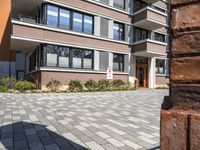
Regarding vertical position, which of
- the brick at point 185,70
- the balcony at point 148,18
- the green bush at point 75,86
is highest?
the balcony at point 148,18

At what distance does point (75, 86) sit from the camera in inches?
657

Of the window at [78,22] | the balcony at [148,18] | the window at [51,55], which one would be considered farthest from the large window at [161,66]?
the window at [51,55]

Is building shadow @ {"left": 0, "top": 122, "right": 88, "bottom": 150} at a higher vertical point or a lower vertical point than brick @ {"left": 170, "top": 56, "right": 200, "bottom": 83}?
lower

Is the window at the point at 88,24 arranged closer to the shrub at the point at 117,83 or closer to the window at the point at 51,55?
the window at the point at 51,55

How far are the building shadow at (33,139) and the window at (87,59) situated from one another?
13420mm

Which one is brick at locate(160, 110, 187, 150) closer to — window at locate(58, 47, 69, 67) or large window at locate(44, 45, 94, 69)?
large window at locate(44, 45, 94, 69)

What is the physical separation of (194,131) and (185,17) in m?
0.66

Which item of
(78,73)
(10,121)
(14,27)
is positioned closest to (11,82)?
(14,27)

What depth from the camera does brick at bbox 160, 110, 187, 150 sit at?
117 centimetres

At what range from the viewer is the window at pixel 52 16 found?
16.7m

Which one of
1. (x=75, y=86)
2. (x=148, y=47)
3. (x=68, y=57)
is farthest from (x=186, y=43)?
(x=148, y=47)

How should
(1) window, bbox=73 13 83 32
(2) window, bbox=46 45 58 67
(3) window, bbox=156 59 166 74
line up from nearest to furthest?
1. (2) window, bbox=46 45 58 67
2. (1) window, bbox=73 13 83 32
3. (3) window, bbox=156 59 166 74

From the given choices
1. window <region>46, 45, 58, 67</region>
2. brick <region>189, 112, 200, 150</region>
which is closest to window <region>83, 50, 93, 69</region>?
window <region>46, 45, 58, 67</region>

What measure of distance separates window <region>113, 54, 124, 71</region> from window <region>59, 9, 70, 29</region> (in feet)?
19.4
